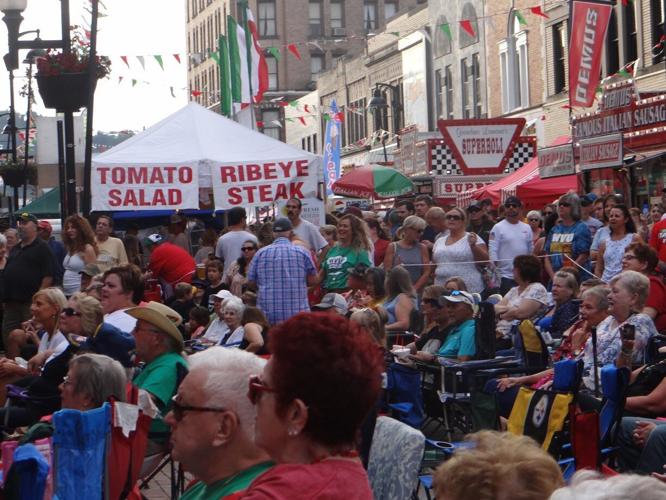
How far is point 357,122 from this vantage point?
220ft

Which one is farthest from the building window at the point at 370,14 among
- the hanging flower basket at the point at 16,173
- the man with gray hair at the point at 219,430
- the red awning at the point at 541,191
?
the man with gray hair at the point at 219,430

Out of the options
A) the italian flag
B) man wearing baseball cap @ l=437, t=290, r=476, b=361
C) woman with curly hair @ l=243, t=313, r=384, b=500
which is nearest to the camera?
woman with curly hair @ l=243, t=313, r=384, b=500

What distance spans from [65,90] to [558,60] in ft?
84.1

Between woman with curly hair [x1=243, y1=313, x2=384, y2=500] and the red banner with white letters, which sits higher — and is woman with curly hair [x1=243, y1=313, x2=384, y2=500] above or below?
below

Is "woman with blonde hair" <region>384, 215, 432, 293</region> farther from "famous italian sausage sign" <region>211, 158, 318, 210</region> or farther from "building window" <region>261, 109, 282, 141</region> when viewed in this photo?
"building window" <region>261, 109, 282, 141</region>

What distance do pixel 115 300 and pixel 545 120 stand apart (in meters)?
30.4

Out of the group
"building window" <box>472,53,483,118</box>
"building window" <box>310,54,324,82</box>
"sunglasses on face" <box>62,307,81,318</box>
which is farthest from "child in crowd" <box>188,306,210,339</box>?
"building window" <box>310,54,324,82</box>

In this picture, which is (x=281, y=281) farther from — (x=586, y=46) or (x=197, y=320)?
(x=586, y=46)

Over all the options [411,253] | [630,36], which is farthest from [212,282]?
[630,36]

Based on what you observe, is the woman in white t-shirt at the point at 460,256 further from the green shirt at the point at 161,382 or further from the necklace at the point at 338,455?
the necklace at the point at 338,455

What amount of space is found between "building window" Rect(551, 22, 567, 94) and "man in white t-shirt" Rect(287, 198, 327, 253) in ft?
77.0

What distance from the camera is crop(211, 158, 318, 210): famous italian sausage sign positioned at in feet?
54.3

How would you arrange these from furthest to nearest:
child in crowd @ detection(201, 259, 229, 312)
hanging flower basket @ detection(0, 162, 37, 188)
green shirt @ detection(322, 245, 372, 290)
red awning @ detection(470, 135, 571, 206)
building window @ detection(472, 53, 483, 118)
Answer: building window @ detection(472, 53, 483, 118) < hanging flower basket @ detection(0, 162, 37, 188) < red awning @ detection(470, 135, 571, 206) < child in crowd @ detection(201, 259, 229, 312) < green shirt @ detection(322, 245, 372, 290)

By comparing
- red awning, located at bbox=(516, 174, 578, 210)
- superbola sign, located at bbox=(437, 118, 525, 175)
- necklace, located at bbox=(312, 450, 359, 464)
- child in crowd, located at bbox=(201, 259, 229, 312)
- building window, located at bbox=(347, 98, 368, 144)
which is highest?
building window, located at bbox=(347, 98, 368, 144)
